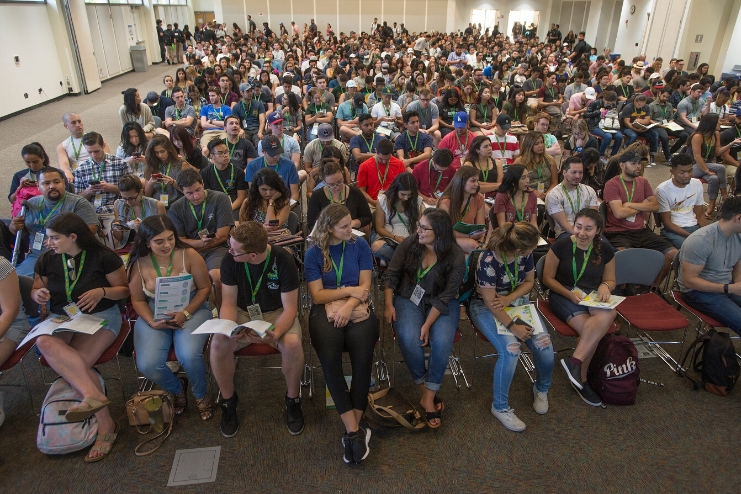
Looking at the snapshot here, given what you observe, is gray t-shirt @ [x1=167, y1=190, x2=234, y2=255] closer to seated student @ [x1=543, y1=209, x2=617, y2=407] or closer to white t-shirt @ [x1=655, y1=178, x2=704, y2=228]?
seated student @ [x1=543, y1=209, x2=617, y2=407]

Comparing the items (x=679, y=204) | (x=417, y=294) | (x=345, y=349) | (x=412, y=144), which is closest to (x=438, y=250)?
(x=417, y=294)

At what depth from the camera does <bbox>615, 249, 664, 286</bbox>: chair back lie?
3.48 meters

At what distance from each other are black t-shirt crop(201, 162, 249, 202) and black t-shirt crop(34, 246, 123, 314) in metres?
1.76

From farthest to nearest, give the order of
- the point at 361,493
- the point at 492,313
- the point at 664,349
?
the point at 664,349, the point at 492,313, the point at 361,493

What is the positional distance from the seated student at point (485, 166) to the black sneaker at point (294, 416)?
2.85 meters

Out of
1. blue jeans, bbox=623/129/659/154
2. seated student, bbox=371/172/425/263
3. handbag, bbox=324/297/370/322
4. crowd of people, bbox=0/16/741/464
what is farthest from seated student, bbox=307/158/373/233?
blue jeans, bbox=623/129/659/154

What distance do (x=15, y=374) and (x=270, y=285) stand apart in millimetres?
2059

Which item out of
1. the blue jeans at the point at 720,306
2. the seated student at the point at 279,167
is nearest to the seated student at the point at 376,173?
the seated student at the point at 279,167

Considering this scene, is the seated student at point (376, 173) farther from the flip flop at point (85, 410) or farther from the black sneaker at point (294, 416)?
the flip flop at point (85, 410)

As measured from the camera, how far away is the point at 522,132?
671 cm

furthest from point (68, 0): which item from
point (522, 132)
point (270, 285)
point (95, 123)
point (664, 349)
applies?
point (664, 349)

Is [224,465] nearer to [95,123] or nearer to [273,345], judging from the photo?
[273,345]

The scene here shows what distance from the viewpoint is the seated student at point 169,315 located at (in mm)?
2855

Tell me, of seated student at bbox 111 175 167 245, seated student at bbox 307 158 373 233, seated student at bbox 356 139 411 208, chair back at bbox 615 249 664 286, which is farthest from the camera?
seated student at bbox 356 139 411 208
